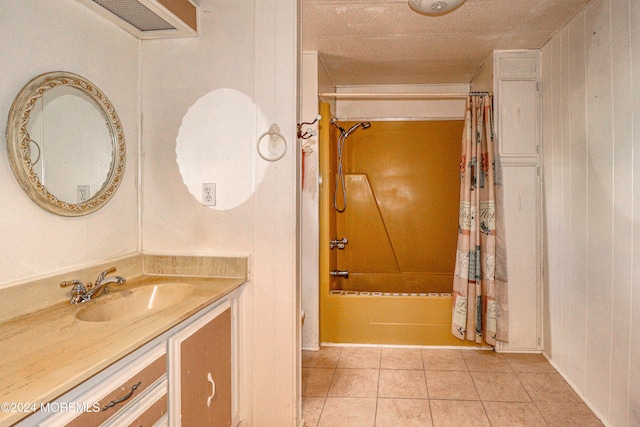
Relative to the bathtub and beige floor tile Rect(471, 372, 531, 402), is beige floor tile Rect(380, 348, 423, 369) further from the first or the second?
beige floor tile Rect(471, 372, 531, 402)

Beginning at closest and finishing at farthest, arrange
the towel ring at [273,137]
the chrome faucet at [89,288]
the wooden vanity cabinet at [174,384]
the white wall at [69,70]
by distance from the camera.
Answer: the wooden vanity cabinet at [174,384], the white wall at [69,70], the chrome faucet at [89,288], the towel ring at [273,137]

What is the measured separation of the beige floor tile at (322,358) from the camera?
290 centimetres

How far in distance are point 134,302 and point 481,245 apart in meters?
2.47

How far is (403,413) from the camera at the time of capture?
7.36ft

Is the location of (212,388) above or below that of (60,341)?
below

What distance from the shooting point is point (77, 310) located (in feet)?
4.66

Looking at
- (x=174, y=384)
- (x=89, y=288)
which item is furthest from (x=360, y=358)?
(x=89, y=288)

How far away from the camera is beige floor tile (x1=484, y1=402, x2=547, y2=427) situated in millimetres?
2139

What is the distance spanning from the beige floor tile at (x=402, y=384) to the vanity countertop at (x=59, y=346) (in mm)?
1486

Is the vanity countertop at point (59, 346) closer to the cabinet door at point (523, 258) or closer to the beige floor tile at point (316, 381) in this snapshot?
the beige floor tile at point (316, 381)

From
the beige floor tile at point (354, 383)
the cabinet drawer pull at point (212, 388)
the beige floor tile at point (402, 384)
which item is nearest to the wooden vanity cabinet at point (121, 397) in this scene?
the cabinet drawer pull at point (212, 388)

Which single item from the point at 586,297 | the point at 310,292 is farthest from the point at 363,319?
the point at 586,297

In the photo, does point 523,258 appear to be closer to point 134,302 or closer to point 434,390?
point 434,390

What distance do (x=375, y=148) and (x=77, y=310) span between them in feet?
10.7
